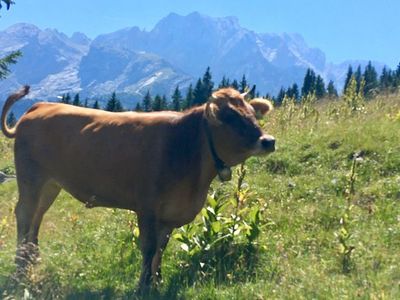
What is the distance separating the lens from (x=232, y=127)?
664cm

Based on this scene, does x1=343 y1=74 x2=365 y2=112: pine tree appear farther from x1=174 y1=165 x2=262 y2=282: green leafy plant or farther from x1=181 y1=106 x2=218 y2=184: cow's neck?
x1=181 y1=106 x2=218 y2=184: cow's neck

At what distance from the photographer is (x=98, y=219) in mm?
9758

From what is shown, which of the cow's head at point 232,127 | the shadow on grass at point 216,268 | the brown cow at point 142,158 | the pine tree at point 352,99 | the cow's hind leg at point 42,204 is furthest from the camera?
the pine tree at point 352,99

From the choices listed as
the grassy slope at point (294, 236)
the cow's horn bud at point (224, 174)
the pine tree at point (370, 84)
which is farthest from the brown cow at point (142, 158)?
the pine tree at point (370, 84)

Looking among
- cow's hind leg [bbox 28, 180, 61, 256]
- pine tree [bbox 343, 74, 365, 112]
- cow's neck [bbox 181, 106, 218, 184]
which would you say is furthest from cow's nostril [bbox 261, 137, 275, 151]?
pine tree [bbox 343, 74, 365, 112]

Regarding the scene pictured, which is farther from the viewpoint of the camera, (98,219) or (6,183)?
(6,183)

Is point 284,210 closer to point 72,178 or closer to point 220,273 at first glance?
point 220,273

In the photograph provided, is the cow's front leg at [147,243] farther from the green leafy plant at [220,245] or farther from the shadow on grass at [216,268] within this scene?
the green leafy plant at [220,245]

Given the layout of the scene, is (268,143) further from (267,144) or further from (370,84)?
(370,84)

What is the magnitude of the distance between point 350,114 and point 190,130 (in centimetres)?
658

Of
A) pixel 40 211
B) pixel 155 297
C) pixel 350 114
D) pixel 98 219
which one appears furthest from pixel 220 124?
pixel 350 114

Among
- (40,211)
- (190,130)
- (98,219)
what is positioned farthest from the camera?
(98,219)

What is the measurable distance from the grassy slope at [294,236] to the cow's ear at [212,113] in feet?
5.35

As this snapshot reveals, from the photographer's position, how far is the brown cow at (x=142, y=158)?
6762 millimetres
